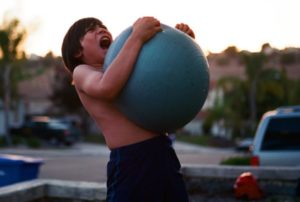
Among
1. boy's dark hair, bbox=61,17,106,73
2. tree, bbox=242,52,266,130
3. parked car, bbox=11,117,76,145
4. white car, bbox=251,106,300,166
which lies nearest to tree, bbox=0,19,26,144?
parked car, bbox=11,117,76,145

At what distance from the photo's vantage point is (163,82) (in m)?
2.89

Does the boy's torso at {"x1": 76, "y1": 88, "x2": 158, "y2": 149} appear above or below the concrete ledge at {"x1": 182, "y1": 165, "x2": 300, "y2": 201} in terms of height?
above

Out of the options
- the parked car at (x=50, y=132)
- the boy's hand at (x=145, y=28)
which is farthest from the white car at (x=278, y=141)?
the parked car at (x=50, y=132)

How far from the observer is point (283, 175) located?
7.98 meters

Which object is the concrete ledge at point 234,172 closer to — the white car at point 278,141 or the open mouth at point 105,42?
the white car at point 278,141

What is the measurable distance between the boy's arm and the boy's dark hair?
0.83 feet

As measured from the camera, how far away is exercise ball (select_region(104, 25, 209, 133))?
114 inches

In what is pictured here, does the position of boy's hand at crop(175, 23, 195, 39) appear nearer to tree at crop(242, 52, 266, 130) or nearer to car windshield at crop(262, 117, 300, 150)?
car windshield at crop(262, 117, 300, 150)

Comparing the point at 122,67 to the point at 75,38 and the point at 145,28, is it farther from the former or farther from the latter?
the point at 75,38

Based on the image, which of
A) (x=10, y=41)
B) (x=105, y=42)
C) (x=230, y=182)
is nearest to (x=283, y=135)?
(x=230, y=182)

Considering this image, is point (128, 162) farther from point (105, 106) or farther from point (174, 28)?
point (174, 28)

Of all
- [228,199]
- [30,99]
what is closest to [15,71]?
[30,99]

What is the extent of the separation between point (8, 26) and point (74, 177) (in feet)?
54.4

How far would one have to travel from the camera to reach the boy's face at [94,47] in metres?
3.19
